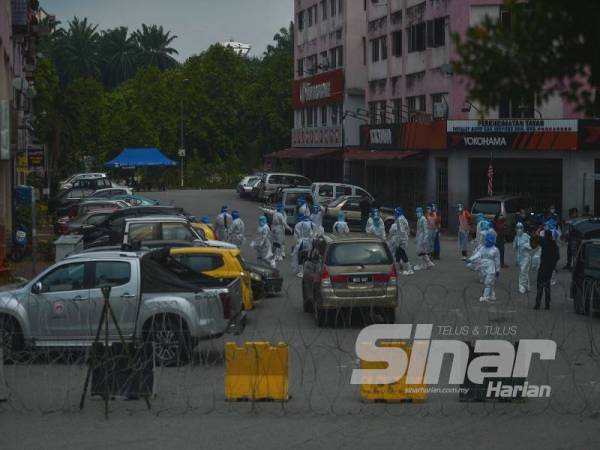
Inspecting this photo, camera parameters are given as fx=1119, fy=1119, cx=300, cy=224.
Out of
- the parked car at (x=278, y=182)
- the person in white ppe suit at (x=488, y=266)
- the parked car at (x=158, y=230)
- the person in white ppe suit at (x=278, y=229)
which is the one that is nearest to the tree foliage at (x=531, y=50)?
the person in white ppe suit at (x=488, y=266)

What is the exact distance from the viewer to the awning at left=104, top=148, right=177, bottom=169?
6744 cm

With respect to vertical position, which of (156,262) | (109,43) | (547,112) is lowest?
(156,262)

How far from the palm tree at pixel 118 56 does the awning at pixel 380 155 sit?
215ft

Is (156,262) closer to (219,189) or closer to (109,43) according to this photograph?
(219,189)

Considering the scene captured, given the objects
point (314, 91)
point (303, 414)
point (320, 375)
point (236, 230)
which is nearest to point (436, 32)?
point (236, 230)

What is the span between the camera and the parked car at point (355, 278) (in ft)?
64.4

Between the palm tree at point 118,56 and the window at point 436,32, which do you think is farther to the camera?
the palm tree at point 118,56

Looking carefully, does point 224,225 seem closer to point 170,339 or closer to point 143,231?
point 143,231

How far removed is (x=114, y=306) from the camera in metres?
15.9

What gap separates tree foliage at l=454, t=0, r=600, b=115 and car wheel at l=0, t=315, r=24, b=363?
9486 mm

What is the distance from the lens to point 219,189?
3270 inches

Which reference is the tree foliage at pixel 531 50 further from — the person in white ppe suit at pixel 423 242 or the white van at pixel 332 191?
the white van at pixel 332 191

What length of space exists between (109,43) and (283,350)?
11143 centimetres

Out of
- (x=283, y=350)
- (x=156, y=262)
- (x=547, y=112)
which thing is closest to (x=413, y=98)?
Result: (x=547, y=112)
